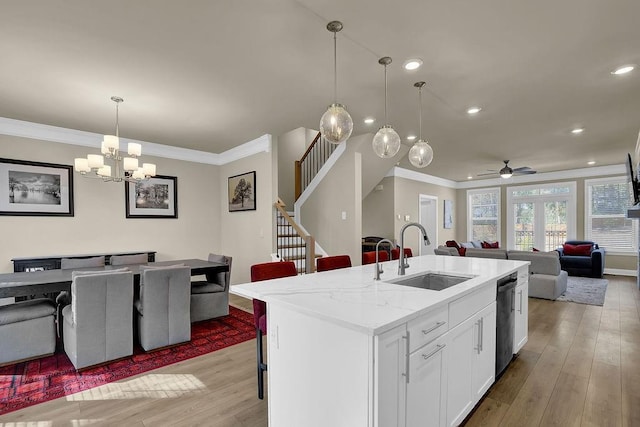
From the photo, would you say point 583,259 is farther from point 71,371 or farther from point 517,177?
point 71,371

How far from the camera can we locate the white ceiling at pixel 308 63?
203 centimetres

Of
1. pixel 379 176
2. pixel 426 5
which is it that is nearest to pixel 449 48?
pixel 426 5

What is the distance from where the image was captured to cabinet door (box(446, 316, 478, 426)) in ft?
5.81

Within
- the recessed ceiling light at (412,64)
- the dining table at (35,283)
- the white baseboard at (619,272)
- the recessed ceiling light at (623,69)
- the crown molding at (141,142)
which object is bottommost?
the white baseboard at (619,272)

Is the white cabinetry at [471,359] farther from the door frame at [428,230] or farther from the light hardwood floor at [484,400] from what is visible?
the door frame at [428,230]

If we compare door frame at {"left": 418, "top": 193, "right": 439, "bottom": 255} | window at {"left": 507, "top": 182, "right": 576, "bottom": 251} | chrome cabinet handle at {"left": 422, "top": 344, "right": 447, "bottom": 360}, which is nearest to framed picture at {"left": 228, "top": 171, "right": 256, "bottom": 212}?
chrome cabinet handle at {"left": 422, "top": 344, "right": 447, "bottom": 360}

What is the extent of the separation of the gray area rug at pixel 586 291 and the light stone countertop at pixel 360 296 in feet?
12.5

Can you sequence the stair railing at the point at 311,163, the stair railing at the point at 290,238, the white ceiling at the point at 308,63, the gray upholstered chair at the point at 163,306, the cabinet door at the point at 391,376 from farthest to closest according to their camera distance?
the stair railing at the point at 311,163 < the stair railing at the point at 290,238 < the gray upholstered chair at the point at 163,306 < the white ceiling at the point at 308,63 < the cabinet door at the point at 391,376

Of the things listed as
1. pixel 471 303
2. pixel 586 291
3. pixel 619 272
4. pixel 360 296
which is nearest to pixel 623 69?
pixel 471 303

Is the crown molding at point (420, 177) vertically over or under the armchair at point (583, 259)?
over

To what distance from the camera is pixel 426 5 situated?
1.96 metres

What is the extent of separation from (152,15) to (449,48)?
2138 mm

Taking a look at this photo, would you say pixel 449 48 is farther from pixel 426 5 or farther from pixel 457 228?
pixel 457 228

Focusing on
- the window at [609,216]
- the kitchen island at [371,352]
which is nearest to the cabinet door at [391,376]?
the kitchen island at [371,352]
